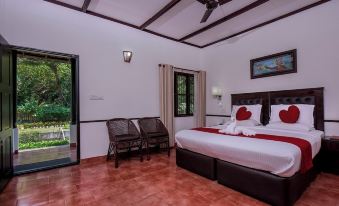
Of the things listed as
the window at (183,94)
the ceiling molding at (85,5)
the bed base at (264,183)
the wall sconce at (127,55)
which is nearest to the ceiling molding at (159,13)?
the wall sconce at (127,55)

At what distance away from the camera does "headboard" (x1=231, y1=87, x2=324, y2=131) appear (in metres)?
3.35

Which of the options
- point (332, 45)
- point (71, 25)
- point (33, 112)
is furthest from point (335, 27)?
point (33, 112)

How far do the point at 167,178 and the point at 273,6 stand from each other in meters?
3.71

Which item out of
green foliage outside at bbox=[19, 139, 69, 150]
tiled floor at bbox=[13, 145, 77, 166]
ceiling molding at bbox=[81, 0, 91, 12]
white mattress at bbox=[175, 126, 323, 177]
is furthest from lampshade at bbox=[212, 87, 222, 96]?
green foliage outside at bbox=[19, 139, 69, 150]

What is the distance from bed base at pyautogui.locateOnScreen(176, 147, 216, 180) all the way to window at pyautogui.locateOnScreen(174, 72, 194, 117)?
6.81 feet

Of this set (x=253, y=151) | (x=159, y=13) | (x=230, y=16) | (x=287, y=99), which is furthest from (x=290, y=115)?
(x=159, y=13)

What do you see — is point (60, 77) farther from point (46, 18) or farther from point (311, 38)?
point (311, 38)

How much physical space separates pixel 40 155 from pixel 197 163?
3714 mm

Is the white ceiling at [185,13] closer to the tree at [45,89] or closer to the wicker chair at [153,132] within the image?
the wicker chair at [153,132]

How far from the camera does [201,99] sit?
5535mm

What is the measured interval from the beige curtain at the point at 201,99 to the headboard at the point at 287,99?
1008mm

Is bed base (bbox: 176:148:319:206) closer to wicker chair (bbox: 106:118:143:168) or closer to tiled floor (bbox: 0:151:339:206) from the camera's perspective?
tiled floor (bbox: 0:151:339:206)

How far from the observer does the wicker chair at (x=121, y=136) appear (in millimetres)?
3533

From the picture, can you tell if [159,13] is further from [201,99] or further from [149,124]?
[201,99]
